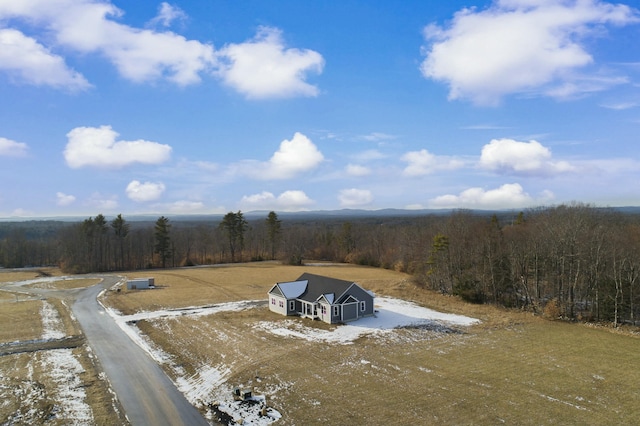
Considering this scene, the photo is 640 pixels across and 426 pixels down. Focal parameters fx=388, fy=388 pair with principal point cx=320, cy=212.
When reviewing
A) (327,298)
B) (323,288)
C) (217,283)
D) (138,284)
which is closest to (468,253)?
(323,288)

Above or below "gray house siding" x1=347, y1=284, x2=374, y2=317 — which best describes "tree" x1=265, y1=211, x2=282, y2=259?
above

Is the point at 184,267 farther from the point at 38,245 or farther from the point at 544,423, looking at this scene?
the point at 544,423

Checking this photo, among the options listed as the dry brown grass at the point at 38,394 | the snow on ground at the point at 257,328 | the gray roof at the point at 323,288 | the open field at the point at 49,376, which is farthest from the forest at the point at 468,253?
the open field at the point at 49,376

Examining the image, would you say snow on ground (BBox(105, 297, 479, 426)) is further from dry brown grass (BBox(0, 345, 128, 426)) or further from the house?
dry brown grass (BBox(0, 345, 128, 426))

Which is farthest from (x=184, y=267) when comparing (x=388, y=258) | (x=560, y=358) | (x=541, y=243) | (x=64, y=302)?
(x=560, y=358)

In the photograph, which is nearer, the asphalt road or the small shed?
the asphalt road

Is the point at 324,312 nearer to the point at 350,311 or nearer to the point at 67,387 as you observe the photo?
the point at 350,311

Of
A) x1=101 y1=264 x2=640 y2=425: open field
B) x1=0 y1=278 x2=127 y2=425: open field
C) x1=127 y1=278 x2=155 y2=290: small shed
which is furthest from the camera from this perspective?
x1=127 y1=278 x2=155 y2=290: small shed

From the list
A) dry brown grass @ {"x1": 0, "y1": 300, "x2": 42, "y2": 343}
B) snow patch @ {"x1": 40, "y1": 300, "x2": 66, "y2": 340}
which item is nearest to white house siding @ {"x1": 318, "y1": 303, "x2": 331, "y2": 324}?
snow patch @ {"x1": 40, "y1": 300, "x2": 66, "y2": 340}
